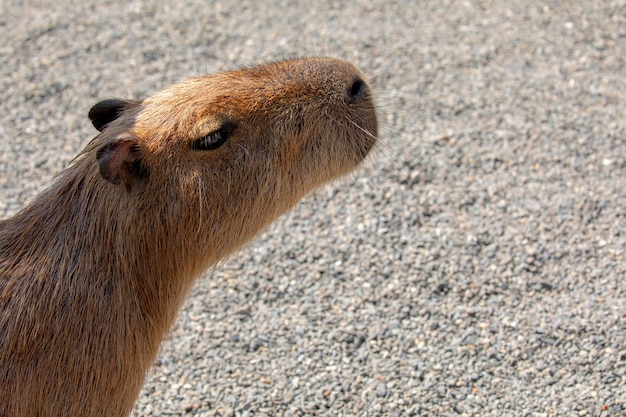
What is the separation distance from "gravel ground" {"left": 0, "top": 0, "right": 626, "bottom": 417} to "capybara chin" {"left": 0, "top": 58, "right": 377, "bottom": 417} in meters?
0.67

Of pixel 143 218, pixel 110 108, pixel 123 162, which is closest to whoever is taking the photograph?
pixel 123 162

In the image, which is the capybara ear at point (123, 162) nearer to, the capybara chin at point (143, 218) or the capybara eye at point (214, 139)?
the capybara chin at point (143, 218)

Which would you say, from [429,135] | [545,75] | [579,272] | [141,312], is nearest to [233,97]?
[141,312]

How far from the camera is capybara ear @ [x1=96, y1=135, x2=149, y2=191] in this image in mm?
2498

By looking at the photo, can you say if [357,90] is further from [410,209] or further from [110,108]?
[410,209]

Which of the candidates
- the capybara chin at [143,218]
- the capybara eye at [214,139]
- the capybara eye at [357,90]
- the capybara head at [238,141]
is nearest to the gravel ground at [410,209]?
the capybara eye at [357,90]

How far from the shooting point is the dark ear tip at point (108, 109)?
2.91 m

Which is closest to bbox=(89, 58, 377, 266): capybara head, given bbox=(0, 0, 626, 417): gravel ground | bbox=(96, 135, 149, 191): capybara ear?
bbox=(96, 135, 149, 191): capybara ear

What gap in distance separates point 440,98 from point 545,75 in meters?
0.87

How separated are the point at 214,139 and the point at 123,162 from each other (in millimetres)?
332

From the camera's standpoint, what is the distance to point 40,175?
512 centimetres

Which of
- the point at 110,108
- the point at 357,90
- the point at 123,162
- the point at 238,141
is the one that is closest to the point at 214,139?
the point at 238,141

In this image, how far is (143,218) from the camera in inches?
105

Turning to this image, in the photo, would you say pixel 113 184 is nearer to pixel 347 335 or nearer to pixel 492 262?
pixel 347 335
